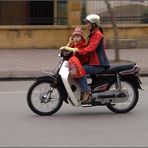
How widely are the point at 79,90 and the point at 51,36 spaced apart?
36.0ft

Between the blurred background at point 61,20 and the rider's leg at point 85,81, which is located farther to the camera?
→ the blurred background at point 61,20

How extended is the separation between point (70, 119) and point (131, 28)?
11.8 metres

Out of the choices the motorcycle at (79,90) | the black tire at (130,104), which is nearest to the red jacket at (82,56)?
the motorcycle at (79,90)

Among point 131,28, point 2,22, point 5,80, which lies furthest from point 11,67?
point 131,28

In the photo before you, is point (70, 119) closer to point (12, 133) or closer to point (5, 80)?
point (12, 133)

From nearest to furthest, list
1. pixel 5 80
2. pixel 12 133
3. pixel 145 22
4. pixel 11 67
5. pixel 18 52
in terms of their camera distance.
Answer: pixel 12 133, pixel 5 80, pixel 11 67, pixel 18 52, pixel 145 22

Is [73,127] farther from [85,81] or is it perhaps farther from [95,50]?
[95,50]

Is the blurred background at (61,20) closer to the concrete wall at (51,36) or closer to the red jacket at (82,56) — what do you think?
the concrete wall at (51,36)

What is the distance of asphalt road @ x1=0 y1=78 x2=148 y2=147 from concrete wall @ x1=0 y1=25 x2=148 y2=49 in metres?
9.22

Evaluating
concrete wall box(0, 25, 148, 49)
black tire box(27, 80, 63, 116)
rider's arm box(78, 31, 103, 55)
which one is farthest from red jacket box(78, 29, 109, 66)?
concrete wall box(0, 25, 148, 49)

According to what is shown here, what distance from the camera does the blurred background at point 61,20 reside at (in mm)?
20297

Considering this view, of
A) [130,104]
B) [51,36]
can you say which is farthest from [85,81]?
[51,36]

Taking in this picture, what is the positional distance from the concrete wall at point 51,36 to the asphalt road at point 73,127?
922 cm

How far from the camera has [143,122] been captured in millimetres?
9117
